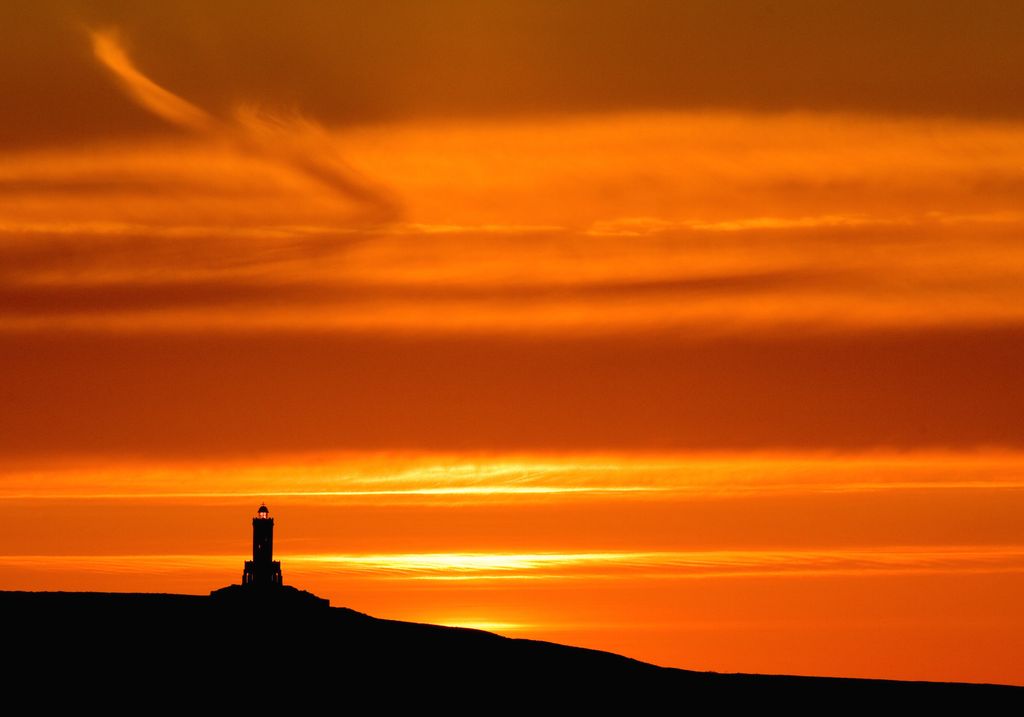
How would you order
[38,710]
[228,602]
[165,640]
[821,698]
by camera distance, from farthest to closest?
[821,698] < [228,602] < [165,640] < [38,710]

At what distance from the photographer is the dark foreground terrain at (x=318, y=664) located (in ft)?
177

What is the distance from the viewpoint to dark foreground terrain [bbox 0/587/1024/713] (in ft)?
177

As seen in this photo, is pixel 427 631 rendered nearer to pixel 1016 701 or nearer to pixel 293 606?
pixel 293 606

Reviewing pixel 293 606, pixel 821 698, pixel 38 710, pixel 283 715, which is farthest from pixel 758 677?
pixel 38 710

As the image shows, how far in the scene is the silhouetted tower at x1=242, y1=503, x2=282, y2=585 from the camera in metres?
61.0

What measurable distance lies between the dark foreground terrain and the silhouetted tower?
21.4 inches

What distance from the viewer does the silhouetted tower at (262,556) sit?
200 ft

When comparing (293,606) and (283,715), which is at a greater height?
(293,606)

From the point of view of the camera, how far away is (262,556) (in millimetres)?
61312

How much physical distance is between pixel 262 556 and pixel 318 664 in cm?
569

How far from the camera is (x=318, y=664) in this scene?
5681 centimetres

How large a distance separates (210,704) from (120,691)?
246cm

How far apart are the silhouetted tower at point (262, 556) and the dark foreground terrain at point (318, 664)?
54cm

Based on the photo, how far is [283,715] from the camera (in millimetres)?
52281
